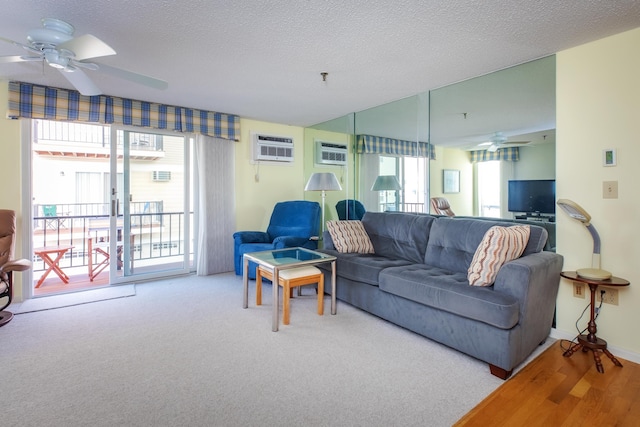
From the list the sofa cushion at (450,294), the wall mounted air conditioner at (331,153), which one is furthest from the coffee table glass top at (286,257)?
the wall mounted air conditioner at (331,153)

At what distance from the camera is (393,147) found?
4141mm

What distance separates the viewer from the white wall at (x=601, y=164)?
213cm

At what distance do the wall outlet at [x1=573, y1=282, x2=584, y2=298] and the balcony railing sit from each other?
14.2ft

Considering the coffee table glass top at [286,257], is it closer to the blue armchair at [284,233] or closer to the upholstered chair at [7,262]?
the blue armchair at [284,233]

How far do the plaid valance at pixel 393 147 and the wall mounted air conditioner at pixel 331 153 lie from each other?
0.30 m

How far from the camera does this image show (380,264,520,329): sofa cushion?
191 centimetres

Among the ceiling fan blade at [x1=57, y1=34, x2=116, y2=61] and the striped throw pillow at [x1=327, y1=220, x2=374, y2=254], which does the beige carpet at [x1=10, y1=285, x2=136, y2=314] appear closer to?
the striped throw pillow at [x1=327, y1=220, x2=374, y2=254]

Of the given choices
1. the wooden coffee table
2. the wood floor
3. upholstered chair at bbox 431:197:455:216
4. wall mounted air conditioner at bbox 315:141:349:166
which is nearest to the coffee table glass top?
the wooden coffee table

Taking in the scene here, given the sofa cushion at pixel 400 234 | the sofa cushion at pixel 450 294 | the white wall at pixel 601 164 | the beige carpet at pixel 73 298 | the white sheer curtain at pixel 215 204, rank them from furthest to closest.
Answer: the white sheer curtain at pixel 215 204, the sofa cushion at pixel 400 234, the beige carpet at pixel 73 298, the white wall at pixel 601 164, the sofa cushion at pixel 450 294

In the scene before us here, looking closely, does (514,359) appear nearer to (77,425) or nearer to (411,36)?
(411,36)

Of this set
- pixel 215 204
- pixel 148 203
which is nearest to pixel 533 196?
pixel 215 204

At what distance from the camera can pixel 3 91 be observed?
3.16 meters

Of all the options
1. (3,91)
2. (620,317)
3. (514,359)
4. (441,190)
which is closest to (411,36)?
(441,190)

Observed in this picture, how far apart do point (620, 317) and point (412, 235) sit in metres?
1.65
